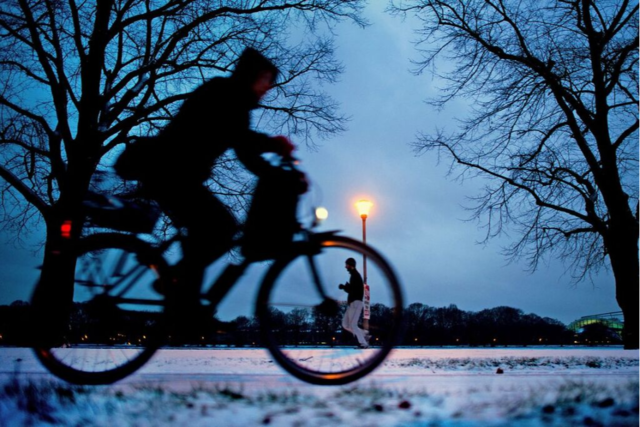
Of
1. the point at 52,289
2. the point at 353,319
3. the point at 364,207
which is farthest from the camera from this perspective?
the point at 364,207

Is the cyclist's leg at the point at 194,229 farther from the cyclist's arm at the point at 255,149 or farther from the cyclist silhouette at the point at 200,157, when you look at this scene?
the cyclist's arm at the point at 255,149

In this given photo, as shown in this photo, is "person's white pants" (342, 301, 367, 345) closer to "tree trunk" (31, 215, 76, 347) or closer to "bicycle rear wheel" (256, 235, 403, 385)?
"bicycle rear wheel" (256, 235, 403, 385)

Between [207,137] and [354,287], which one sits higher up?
[207,137]

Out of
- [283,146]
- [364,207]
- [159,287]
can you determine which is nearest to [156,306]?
[159,287]

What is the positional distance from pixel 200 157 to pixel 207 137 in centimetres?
15

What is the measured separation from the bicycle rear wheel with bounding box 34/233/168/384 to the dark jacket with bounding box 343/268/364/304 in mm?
1397

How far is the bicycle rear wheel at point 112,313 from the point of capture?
3.14 meters

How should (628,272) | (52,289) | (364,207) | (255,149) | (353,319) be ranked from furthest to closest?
1. (364,207)
2. (628,272)
3. (353,319)
4. (52,289)
5. (255,149)

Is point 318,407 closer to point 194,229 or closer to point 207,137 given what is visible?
point 194,229

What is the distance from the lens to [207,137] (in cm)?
317

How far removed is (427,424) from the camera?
186 centimetres

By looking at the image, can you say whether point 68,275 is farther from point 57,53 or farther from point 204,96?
point 57,53

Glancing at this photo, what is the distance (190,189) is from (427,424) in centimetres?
212

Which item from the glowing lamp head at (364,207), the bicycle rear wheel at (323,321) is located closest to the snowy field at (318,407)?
the bicycle rear wheel at (323,321)
